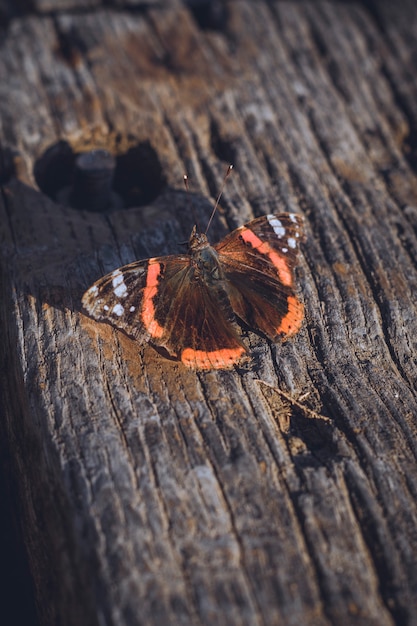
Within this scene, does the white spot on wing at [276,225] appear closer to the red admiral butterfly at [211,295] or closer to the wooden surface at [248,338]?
the red admiral butterfly at [211,295]

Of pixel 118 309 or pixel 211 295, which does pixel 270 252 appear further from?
pixel 118 309

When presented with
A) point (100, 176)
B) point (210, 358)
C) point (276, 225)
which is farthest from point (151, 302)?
point (100, 176)

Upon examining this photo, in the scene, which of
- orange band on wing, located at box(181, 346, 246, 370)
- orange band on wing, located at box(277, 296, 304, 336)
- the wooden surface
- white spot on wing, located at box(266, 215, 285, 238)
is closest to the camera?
the wooden surface

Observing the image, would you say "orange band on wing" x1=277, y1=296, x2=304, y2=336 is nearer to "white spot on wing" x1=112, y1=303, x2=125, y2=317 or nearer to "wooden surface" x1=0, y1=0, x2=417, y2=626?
"wooden surface" x1=0, y1=0, x2=417, y2=626

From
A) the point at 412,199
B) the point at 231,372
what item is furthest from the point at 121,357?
the point at 412,199

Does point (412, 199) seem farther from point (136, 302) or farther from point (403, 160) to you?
point (136, 302)

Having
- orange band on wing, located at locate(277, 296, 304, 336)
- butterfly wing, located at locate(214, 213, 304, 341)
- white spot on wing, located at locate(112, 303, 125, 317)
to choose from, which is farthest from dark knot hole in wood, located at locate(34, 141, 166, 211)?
orange band on wing, located at locate(277, 296, 304, 336)
